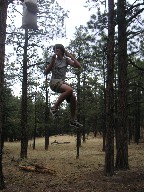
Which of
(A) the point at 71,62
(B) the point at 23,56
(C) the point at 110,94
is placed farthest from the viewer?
(B) the point at 23,56

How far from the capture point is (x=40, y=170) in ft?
49.7

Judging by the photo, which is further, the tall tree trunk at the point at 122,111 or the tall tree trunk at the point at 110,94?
the tall tree trunk at the point at 122,111

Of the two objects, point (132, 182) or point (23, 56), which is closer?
point (132, 182)

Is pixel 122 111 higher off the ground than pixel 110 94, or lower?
lower

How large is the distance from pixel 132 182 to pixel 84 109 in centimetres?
1403

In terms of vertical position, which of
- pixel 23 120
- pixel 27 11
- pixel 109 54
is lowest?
pixel 23 120

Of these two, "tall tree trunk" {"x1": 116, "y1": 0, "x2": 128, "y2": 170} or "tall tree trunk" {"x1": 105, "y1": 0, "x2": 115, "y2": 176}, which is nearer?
"tall tree trunk" {"x1": 105, "y1": 0, "x2": 115, "y2": 176}

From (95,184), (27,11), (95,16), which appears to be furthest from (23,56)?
(27,11)

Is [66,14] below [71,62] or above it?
above

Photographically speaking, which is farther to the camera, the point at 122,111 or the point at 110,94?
the point at 122,111

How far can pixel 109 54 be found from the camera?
13.4 metres

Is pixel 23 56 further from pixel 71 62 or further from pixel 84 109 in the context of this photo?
pixel 71 62

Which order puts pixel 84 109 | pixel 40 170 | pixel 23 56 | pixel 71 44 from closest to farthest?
1. pixel 40 170
2. pixel 23 56
3. pixel 71 44
4. pixel 84 109

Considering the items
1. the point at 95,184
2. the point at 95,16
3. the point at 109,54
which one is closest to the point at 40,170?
the point at 95,184
